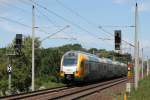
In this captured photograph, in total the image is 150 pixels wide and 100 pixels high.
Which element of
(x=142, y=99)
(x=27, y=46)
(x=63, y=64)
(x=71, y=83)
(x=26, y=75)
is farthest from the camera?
(x=27, y=46)

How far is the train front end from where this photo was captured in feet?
144

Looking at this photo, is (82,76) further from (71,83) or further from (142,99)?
(142,99)

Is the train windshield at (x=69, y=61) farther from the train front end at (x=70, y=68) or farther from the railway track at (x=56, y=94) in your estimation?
the railway track at (x=56, y=94)

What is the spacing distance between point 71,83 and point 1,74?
41.8ft

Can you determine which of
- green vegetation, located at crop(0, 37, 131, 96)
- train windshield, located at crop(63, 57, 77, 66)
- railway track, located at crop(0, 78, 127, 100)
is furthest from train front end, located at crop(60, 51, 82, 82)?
green vegetation, located at crop(0, 37, 131, 96)

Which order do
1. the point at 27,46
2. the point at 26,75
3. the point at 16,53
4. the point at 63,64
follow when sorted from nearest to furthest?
the point at 63,64 → the point at 26,75 → the point at 16,53 → the point at 27,46

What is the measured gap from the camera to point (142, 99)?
2559 centimetres

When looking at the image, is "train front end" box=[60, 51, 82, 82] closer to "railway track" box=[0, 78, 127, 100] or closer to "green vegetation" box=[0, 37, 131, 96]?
"railway track" box=[0, 78, 127, 100]

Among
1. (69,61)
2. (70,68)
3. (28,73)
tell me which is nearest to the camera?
(70,68)

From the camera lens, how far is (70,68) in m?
44.0

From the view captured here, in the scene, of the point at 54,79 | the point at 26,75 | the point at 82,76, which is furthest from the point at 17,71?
the point at 82,76

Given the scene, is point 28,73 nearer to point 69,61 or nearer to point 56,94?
point 69,61

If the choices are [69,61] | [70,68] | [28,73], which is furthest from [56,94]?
[28,73]

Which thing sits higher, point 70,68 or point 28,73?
point 70,68
